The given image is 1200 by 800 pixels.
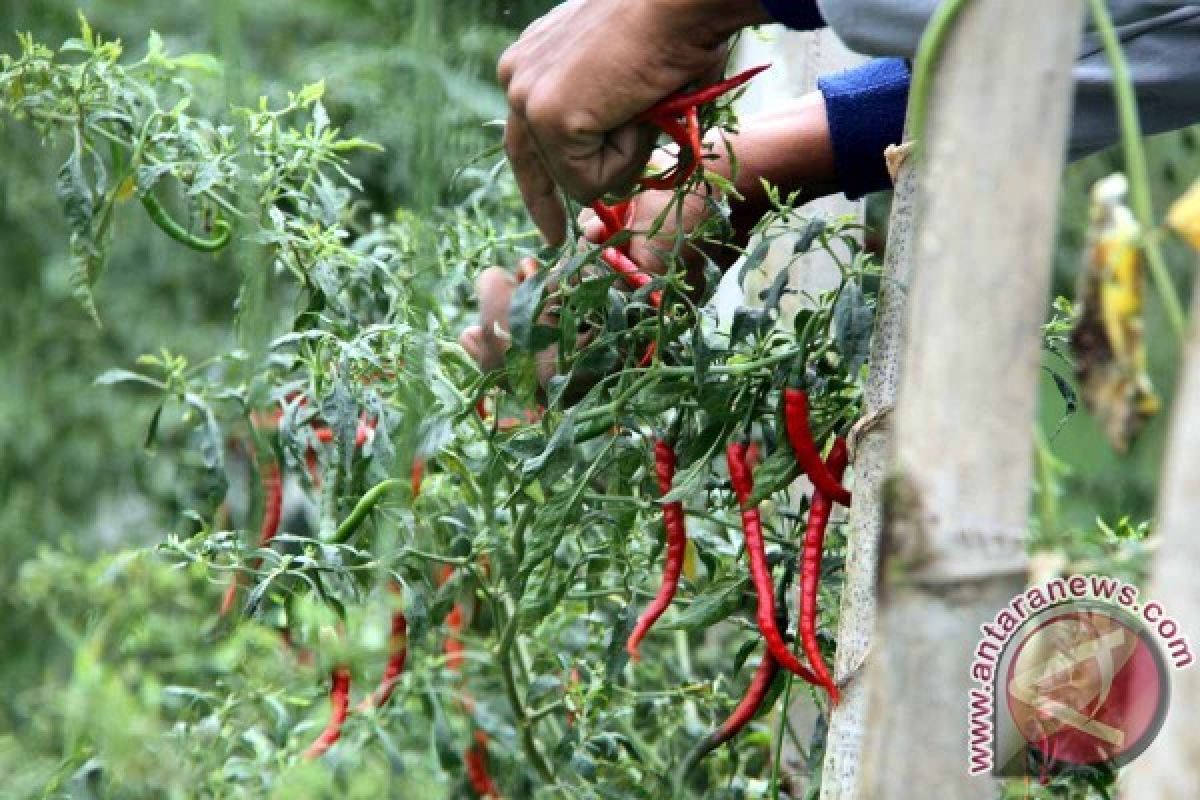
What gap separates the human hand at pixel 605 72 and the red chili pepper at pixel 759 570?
0.78 ft

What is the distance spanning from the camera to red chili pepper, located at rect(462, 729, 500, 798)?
1585 millimetres

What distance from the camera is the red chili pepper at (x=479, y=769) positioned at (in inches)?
62.4

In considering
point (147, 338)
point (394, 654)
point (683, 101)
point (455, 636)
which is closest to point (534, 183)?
point (683, 101)

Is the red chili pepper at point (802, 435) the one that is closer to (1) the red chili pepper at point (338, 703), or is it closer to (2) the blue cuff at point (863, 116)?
(2) the blue cuff at point (863, 116)

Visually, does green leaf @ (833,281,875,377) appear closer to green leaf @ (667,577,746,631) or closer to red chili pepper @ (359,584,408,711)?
green leaf @ (667,577,746,631)

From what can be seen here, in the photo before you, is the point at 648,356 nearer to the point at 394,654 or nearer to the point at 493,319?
the point at 493,319

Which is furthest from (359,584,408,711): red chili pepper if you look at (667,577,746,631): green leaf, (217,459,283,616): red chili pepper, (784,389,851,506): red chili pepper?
(784,389,851,506): red chili pepper

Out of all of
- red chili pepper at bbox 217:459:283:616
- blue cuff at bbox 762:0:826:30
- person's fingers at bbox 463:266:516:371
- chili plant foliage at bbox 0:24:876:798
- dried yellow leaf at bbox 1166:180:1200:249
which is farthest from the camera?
red chili pepper at bbox 217:459:283:616

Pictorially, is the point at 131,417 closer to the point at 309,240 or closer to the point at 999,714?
the point at 309,240

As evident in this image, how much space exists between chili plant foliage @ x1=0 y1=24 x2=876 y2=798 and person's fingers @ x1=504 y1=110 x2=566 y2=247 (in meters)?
0.02

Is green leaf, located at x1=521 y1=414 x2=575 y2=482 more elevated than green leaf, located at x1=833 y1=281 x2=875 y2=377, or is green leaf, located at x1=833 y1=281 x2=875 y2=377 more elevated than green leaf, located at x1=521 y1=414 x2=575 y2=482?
green leaf, located at x1=833 y1=281 x2=875 y2=377

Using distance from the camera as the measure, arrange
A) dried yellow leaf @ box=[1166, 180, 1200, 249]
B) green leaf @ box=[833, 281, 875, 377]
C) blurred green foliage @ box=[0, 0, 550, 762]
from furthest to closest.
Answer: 1. blurred green foliage @ box=[0, 0, 550, 762]
2. green leaf @ box=[833, 281, 875, 377]
3. dried yellow leaf @ box=[1166, 180, 1200, 249]

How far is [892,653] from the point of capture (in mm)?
530

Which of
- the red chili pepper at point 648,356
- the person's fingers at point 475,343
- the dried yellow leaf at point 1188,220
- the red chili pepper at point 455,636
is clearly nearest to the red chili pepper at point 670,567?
the red chili pepper at point 648,356
